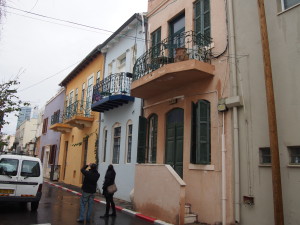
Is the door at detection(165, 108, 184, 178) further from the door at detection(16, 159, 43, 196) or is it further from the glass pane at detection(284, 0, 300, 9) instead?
the glass pane at detection(284, 0, 300, 9)

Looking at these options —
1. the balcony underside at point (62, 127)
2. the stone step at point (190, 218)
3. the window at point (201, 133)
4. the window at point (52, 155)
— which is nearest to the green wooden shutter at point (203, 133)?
the window at point (201, 133)

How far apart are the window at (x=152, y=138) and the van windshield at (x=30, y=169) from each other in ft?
14.1

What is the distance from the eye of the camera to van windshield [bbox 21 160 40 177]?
9.84 metres

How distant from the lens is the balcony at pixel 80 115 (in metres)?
18.2

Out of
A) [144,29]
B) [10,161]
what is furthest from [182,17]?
[10,161]

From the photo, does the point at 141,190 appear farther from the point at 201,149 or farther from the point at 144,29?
the point at 144,29

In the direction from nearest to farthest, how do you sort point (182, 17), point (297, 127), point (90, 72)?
1. point (297, 127)
2. point (182, 17)
3. point (90, 72)

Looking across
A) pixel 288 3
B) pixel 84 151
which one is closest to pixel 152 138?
pixel 288 3

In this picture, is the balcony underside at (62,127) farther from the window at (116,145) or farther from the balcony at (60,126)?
the window at (116,145)

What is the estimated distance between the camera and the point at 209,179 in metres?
8.67

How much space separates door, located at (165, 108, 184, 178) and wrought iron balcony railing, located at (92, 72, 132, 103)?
358cm

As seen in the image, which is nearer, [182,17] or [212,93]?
[212,93]

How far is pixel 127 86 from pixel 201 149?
639 cm

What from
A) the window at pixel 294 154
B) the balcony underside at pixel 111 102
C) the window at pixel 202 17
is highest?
the window at pixel 202 17
